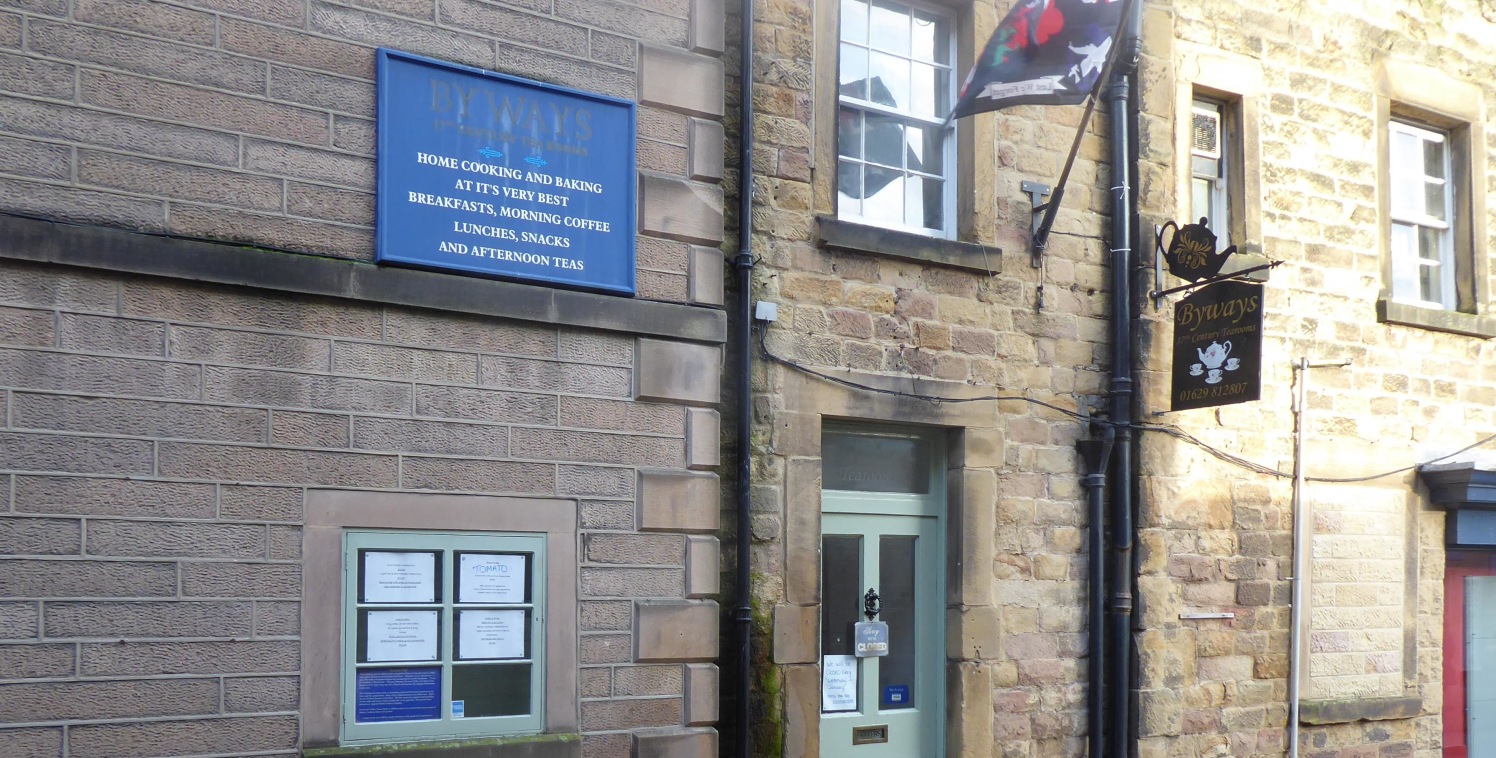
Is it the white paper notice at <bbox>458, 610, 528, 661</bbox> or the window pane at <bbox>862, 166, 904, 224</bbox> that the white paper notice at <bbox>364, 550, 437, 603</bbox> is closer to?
the white paper notice at <bbox>458, 610, 528, 661</bbox>

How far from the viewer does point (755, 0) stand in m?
7.77

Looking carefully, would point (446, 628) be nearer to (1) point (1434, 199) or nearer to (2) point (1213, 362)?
(2) point (1213, 362)

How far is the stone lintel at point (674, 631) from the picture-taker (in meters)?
6.79

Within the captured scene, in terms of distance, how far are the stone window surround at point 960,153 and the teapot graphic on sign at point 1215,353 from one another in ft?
4.58

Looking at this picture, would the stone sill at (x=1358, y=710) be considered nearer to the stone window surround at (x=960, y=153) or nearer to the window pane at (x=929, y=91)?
the stone window surround at (x=960, y=153)

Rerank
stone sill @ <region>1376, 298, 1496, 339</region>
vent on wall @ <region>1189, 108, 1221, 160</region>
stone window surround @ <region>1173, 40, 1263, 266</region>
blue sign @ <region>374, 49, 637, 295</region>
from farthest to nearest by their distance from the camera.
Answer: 1. stone sill @ <region>1376, 298, 1496, 339</region>
2. vent on wall @ <region>1189, 108, 1221, 160</region>
3. stone window surround @ <region>1173, 40, 1263, 266</region>
4. blue sign @ <region>374, 49, 637, 295</region>

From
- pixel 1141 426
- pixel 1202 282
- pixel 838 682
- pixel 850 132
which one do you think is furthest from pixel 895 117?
pixel 838 682

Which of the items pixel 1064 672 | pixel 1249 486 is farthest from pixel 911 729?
pixel 1249 486

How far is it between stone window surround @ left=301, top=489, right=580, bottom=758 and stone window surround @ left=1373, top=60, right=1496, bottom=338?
6669mm

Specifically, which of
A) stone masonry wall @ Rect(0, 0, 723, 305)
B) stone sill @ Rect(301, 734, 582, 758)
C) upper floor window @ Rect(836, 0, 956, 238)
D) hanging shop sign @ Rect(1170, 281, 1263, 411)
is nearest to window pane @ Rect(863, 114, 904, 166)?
upper floor window @ Rect(836, 0, 956, 238)

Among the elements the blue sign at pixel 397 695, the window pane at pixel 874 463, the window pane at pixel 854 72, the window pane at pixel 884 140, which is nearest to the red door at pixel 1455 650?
the window pane at pixel 874 463

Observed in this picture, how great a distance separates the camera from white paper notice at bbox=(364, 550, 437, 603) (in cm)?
616

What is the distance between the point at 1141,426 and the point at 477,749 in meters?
4.71

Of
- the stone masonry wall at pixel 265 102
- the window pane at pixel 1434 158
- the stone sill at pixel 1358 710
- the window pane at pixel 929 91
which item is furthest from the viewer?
the window pane at pixel 1434 158
